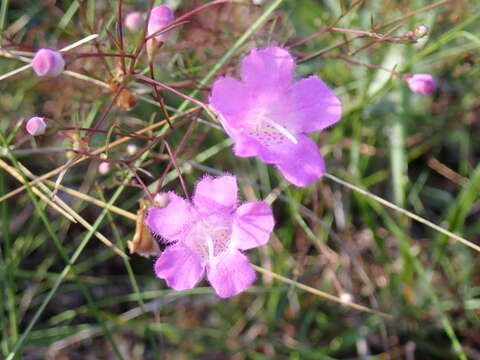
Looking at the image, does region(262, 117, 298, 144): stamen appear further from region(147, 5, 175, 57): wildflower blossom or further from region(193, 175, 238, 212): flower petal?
region(147, 5, 175, 57): wildflower blossom

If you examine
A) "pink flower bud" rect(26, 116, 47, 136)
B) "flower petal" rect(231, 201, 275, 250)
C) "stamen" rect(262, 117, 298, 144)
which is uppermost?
"pink flower bud" rect(26, 116, 47, 136)

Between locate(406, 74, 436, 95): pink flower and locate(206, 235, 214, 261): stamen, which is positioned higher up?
locate(406, 74, 436, 95): pink flower

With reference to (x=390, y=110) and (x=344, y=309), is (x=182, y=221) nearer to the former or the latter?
(x=344, y=309)

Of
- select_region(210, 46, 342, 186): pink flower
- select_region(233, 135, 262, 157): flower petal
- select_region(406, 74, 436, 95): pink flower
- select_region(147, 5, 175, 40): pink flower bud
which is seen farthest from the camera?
select_region(406, 74, 436, 95): pink flower

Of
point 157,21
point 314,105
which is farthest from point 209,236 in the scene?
point 157,21

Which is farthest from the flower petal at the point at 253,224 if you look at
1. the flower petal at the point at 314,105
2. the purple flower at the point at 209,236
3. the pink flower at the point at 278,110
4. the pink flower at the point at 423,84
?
the pink flower at the point at 423,84

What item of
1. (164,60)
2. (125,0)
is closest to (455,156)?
(164,60)

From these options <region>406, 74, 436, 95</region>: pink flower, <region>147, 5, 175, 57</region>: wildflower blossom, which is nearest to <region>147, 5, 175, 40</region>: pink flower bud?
<region>147, 5, 175, 57</region>: wildflower blossom
